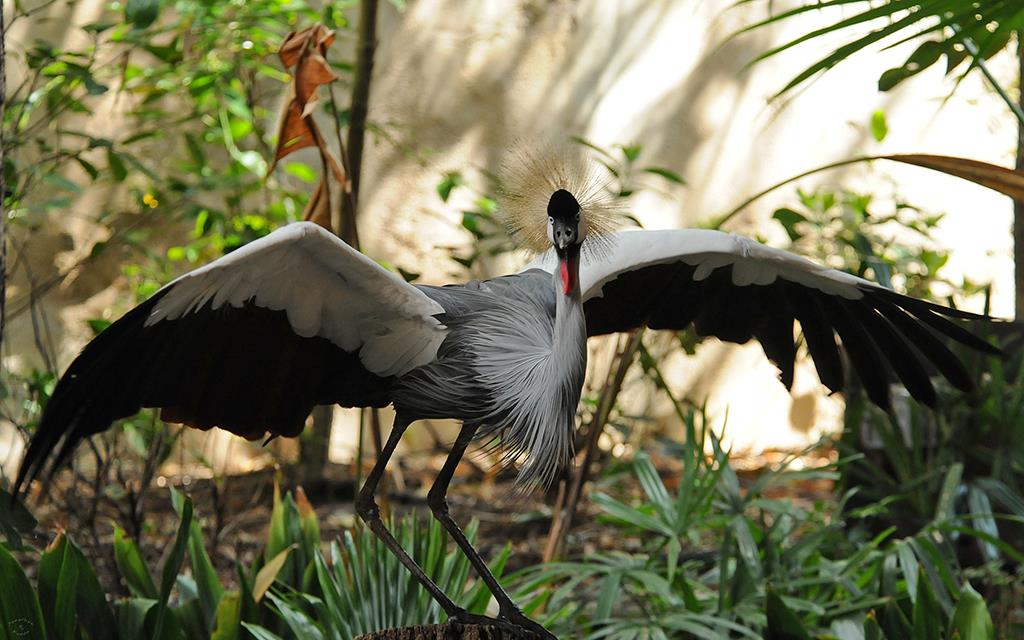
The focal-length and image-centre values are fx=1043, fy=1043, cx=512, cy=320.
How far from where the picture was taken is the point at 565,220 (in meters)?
1.78

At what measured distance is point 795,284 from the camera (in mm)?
2367

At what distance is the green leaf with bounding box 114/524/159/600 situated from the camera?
2289mm

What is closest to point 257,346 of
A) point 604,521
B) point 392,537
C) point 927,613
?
point 392,537

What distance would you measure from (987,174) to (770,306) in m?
0.82

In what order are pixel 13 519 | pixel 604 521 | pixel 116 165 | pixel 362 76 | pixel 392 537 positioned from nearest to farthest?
1. pixel 13 519
2. pixel 392 537
3. pixel 116 165
4. pixel 604 521
5. pixel 362 76

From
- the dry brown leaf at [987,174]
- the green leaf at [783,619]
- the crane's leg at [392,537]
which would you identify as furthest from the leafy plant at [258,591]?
the dry brown leaf at [987,174]

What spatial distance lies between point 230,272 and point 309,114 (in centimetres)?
71

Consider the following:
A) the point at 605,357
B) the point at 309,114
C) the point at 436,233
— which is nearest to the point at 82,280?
the point at 436,233

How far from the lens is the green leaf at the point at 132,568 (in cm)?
229

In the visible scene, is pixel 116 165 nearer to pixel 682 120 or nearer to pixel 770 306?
pixel 770 306

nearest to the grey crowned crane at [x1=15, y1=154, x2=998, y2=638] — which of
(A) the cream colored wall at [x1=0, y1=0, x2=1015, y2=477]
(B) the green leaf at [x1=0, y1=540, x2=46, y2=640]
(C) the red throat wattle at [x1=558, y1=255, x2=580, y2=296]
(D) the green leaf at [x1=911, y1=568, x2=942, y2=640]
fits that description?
(C) the red throat wattle at [x1=558, y1=255, x2=580, y2=296]

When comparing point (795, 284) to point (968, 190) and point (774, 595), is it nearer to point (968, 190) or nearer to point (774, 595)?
point (774, 595)

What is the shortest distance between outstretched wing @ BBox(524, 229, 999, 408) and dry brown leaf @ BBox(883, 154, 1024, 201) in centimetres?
36

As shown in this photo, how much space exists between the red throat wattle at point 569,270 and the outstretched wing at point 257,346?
0.76 feet
